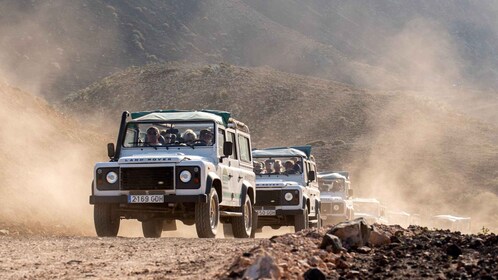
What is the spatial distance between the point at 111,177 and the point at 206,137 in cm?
196

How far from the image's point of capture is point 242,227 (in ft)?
55.1

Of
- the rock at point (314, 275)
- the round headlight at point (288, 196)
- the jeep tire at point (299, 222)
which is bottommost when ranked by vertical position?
the rock at point (314, 275)

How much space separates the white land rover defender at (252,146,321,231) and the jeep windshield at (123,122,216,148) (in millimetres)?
5172

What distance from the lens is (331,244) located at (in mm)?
9141

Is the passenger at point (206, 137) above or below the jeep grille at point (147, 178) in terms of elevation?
above

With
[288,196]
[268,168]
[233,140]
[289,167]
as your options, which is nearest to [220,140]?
[233,140]

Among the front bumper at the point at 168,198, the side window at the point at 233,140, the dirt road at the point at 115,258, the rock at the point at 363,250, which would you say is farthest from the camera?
the side window at the point at 233,140

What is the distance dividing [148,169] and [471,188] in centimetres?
4879

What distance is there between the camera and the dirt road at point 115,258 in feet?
27.1

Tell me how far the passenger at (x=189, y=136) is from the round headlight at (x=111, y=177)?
1623 mm

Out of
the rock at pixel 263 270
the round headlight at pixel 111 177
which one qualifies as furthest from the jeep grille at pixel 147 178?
the rock at pixel 263 270

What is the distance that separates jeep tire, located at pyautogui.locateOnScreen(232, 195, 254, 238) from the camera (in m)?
16.7

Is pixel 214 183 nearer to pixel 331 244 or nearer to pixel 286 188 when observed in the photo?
pixel 286 188

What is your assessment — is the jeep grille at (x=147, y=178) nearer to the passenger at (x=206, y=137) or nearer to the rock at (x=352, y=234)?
the passenger at (x=206, y=137)
